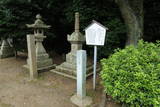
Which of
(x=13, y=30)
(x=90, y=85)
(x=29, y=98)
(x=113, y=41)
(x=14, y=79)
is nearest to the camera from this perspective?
(x=29, y=98)

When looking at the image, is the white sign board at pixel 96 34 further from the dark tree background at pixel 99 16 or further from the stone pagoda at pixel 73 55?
the dark tree background at pixel 99 16

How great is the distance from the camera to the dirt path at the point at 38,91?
2873mm

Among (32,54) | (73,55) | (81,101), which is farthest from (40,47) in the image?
(81,101)

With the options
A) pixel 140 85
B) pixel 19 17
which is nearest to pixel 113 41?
pixel 140 85

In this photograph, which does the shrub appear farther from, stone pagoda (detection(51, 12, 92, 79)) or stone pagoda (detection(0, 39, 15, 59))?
stone pagoda (detection(0, 39, 15, 59))

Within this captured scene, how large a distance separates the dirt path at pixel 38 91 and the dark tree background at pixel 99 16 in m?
2.08

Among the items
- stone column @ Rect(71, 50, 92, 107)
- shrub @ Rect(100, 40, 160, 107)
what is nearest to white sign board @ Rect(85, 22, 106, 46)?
stone column @ Rect(71, 50, 92, 107)

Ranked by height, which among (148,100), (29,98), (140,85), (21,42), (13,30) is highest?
(13,30)

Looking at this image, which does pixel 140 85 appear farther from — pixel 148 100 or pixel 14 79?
pixel 14 79

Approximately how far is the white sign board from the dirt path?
1277 mm

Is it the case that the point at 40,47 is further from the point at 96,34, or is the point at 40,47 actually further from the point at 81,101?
the point at 81,101

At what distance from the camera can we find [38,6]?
20.4 feet

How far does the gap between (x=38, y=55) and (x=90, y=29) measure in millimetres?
2539

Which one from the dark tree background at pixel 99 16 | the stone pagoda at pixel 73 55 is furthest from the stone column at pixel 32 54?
the dark tree background at pixel 99 16
